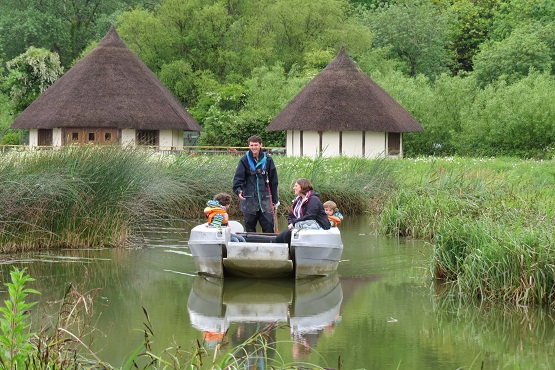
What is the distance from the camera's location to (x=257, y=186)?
13812 mm

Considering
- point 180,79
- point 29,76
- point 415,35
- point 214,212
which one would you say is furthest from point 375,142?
point 214,212

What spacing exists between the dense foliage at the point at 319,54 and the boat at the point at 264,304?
23548mm

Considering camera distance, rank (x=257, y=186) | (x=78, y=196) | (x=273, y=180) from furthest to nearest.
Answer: (x=78, y=196) < (x=273, y=180) < (x=257, y=186)

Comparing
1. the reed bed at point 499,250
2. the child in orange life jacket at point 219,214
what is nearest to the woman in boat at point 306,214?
the child in orange life jacket at point 219,214

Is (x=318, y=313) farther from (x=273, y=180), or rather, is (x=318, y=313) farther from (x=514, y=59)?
(x=514, y=59)

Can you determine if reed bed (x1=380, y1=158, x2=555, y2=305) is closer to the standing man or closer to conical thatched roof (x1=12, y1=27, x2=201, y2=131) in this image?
the standing man

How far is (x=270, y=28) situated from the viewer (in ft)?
160

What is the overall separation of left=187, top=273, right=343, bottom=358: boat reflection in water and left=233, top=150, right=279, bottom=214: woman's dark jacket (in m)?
1.12

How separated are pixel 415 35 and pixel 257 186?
41.0 m

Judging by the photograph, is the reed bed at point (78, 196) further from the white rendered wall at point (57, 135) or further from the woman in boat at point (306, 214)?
the white rendered wall at point (57, 135)

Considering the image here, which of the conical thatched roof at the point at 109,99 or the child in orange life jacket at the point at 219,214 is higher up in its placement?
the conical thatched roof at the point at 109,99

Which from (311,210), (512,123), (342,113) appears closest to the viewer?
(311,210)

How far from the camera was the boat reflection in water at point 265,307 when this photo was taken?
387 inches

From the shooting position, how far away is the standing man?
45.1ft
